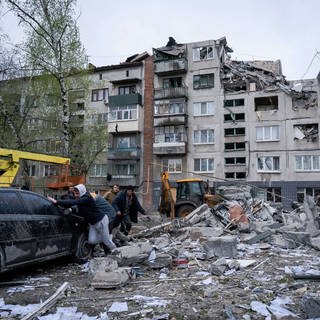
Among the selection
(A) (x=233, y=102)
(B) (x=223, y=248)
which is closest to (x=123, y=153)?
(A) (x=233, y=102)

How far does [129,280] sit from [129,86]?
35.6m

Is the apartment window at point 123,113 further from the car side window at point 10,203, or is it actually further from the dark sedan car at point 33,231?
the car side window at point 10,203

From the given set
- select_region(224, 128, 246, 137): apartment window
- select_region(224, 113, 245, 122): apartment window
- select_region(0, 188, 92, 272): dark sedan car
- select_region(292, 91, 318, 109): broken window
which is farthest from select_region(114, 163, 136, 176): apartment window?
select_region(0, 188, 92, 272): dark sedan car

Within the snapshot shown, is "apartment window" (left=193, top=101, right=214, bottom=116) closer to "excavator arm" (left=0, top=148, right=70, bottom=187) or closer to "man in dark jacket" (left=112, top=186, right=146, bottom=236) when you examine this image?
"man in dark jacket" (left=112, top=186, right=146, bottom=236)

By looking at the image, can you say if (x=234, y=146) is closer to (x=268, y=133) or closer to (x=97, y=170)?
(x=268, y=133)

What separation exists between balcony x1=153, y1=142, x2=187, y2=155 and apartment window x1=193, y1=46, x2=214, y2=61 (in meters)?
9.45

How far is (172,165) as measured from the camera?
37.2 metres

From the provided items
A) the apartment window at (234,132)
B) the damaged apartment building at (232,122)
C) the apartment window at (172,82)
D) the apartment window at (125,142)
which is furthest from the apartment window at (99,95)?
the apartment window at (234,132)

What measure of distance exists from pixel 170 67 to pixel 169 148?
28.8 feet

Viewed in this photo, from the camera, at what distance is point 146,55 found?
4125 centimetres

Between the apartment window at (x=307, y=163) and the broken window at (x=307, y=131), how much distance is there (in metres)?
1.63

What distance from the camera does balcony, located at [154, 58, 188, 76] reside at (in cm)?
3797

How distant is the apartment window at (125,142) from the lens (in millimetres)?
38812

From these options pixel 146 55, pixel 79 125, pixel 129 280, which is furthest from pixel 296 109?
pixel 129 280
